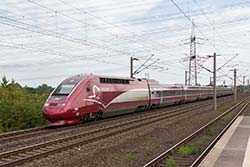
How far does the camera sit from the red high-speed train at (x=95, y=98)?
2115cm

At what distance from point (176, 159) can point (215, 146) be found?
277 centimetres

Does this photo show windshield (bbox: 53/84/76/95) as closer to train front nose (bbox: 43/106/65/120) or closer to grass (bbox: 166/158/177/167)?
train front nose (bbox: 43/106/65/120)

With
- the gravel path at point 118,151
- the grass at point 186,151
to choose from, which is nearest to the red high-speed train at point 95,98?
the gravel path at point 118,151

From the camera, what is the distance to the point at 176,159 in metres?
11.8

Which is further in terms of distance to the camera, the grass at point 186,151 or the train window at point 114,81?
the train window at point 114,81

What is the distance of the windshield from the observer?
72.4 ft

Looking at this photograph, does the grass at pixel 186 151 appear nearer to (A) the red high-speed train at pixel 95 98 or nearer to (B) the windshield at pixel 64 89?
(A) the red high-speed train at pixel 95 98

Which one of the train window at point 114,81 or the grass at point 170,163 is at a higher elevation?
the train window at point 114,81

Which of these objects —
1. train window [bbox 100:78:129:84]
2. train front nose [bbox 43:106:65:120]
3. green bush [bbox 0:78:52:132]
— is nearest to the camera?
train front nose [bbox 43:106:65:120]

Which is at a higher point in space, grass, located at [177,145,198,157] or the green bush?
the green bush

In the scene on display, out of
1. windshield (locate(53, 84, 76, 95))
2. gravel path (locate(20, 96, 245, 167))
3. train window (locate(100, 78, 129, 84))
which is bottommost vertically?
gravel path (locate(20, 96, 245, 167))

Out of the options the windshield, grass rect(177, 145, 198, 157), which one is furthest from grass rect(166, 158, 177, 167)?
the windshield

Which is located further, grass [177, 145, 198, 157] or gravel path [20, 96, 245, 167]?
grass [177, 145, 198, 157]

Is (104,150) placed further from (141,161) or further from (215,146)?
(215,146)
